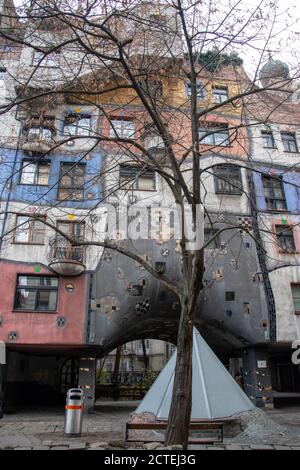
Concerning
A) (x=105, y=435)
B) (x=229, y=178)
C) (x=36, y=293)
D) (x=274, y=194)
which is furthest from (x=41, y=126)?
(x=274, y=194)

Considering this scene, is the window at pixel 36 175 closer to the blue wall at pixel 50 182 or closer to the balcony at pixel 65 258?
the blue wall at pixel 50 182

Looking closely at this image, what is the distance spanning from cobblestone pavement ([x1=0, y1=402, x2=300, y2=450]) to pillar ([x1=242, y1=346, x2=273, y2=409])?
106 inches

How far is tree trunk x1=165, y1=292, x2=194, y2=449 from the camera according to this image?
660 cm

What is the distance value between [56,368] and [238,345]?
374 inches

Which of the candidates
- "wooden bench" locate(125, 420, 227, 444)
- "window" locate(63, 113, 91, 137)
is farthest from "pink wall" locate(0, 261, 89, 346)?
"wooden bench" locate(125, 420, 227, 444)

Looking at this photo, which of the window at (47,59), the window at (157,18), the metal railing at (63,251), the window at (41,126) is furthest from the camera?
the metal railing at (63,251)

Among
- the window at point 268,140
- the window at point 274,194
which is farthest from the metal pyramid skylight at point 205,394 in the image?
the window at point 268,140

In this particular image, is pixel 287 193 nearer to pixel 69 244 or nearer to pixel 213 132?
pixel 69 244

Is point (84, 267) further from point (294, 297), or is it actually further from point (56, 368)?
point (294, 297)

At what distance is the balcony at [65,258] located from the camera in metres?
16.4

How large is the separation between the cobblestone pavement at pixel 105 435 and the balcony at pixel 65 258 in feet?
17.9

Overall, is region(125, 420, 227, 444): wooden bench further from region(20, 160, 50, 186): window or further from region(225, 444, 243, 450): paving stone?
region(20, 160, 50, 186): window

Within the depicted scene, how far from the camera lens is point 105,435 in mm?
10234
